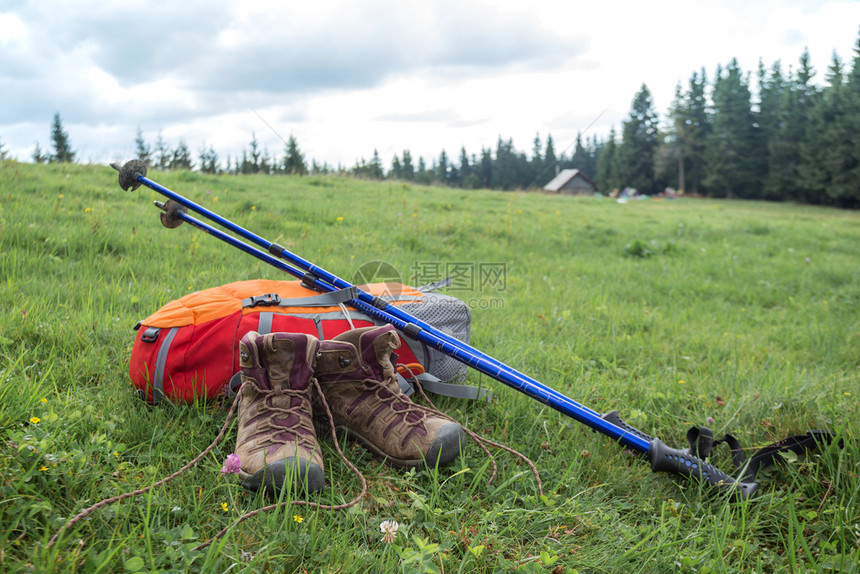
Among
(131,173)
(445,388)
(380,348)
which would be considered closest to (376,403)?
(380,348)

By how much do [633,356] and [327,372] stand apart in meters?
2.65

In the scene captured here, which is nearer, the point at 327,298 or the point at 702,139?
the point at 327,298

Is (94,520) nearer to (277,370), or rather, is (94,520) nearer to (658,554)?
(277,370)

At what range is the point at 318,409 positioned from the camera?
2270 mm

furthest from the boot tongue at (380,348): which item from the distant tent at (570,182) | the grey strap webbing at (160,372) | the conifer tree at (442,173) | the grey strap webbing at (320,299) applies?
the distant tent at (570,182)

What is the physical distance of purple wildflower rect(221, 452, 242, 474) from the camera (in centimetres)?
181

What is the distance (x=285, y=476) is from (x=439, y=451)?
0.64 meters

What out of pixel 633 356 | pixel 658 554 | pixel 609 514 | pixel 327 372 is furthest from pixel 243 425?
pixel 633 356

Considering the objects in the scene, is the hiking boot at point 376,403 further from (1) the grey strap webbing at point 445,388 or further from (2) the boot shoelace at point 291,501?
(1) the grey strap webbing at point 445,388

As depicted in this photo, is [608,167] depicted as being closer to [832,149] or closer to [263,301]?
[832,149]

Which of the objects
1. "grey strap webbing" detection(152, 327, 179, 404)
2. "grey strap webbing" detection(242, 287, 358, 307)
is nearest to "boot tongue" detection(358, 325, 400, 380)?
"grey strap webbing" detection(242, 287, 358, 307)

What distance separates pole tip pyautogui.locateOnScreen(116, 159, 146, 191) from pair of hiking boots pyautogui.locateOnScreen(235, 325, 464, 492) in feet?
5.21

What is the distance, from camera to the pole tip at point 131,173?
2879mm

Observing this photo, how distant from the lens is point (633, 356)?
379 centimetres
